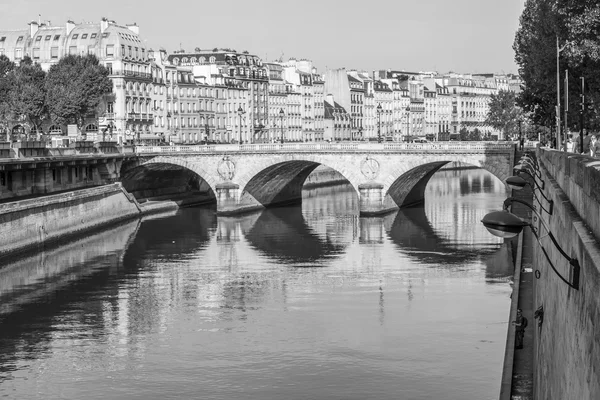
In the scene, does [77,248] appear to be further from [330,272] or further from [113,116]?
[113,116]

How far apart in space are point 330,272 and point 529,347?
81.2 ft

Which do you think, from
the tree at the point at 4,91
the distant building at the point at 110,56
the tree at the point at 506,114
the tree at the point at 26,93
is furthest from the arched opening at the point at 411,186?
the tree at the point at 506,114

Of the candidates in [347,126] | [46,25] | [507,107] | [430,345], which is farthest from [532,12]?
[347,126]

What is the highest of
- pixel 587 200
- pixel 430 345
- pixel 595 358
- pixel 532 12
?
pixel 532 12

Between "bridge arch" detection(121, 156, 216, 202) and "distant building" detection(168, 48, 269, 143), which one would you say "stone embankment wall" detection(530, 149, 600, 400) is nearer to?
"bridge arch" detection(121, 156, 216, 202)

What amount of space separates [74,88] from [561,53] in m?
71.9

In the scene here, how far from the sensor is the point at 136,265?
5872 cm

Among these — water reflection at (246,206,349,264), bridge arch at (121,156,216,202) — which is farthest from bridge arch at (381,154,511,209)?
bridge arch at (121,156,216,202)

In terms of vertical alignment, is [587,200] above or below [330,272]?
above

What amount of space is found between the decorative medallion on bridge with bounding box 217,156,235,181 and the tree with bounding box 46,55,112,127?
76.6 ft

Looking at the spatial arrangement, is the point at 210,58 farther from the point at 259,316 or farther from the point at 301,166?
the point at 259,316

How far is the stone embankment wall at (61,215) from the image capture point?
60812 millimetres

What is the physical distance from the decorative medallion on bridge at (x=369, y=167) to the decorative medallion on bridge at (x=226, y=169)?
1156 cm

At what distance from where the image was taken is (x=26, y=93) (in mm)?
104438
